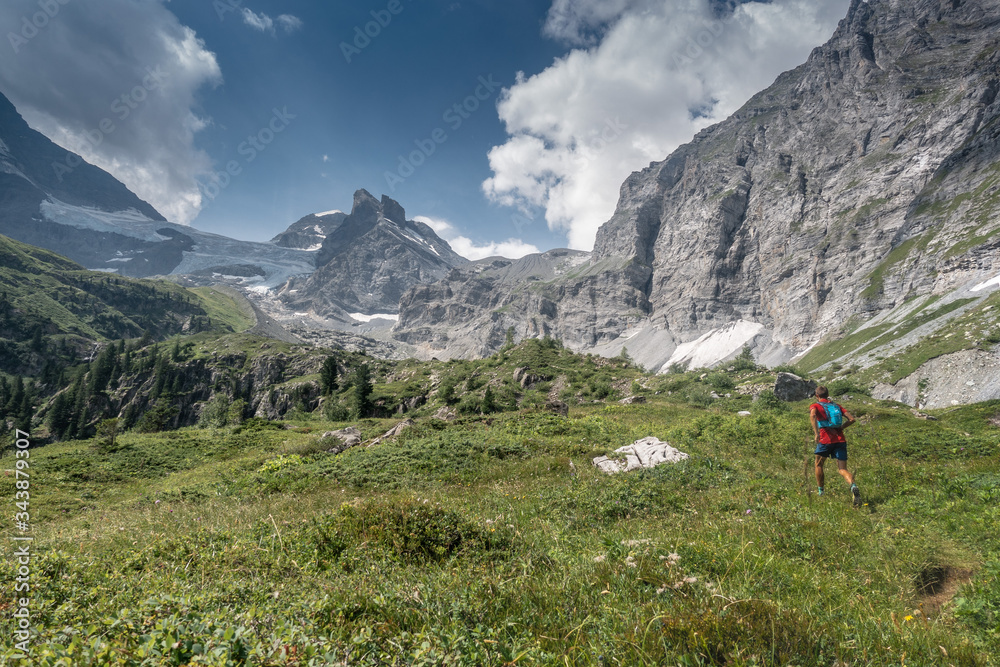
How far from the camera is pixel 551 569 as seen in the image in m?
5.67

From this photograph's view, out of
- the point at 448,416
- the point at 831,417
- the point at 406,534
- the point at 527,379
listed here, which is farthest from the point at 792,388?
the point at 406,534

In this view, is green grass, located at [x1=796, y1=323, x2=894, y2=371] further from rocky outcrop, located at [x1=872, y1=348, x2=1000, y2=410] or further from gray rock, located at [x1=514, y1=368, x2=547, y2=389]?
gray rock, located at [x1=514, y1=368, x2=547, y2=389]

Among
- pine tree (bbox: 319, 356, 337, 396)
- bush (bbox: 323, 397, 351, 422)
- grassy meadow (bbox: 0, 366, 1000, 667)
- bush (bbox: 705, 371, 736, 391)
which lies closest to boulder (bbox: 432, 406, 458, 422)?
bush (bbox: 323, 397, 351, 422)

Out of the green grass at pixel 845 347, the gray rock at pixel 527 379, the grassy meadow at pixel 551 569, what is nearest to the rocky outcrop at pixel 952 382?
the green grass at pixel 845 347

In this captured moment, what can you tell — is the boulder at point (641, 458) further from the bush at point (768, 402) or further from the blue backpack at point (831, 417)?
the bush at point (768, 402)

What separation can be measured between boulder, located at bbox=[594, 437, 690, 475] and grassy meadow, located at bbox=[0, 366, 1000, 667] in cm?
76

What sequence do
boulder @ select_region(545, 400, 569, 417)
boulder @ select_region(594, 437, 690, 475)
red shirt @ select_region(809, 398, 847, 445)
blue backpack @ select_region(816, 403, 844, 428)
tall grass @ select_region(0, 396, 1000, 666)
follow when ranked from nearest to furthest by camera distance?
tall grass @ select_region(0, 396, 1000, 666) → red shirt @ select_region(809, 398, 847, 445) → blue backpack @ select_region(816, 403, 844, 428) → boulder @ select_region(594, 437, 690, 475) → boulder @ select_region(545, 400, 569, 417)

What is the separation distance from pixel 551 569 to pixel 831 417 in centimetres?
1039

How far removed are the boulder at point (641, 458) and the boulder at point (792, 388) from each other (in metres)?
23.9

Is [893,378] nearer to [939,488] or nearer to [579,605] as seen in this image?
[939,488]

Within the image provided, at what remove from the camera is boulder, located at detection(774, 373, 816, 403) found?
32.9 metres

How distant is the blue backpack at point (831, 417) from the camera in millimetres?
11250

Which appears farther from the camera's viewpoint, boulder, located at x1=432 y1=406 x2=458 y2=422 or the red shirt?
boulder, located at x1=432 y1=406 x2=458 y2=422

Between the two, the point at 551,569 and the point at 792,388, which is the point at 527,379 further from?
the point at 551,569
